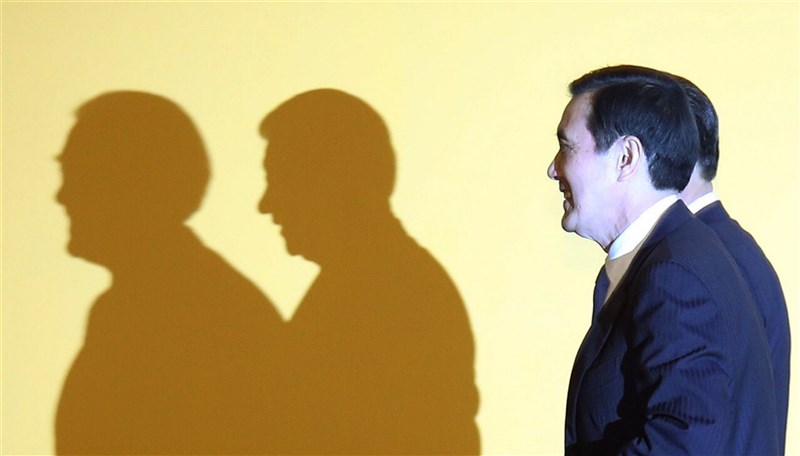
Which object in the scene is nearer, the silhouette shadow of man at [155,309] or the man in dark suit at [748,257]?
the man in dark suit at [748,257]

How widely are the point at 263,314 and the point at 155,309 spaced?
0.30 meters

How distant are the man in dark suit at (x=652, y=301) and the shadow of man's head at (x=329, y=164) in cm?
130

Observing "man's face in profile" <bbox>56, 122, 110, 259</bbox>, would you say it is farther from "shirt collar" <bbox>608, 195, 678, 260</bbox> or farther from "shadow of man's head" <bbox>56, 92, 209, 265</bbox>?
"shirt collar" <bbox>608, 195, 678, 260</bbox>

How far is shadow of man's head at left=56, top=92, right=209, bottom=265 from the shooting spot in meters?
3.01

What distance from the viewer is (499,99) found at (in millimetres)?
2965

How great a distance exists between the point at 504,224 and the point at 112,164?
108cm

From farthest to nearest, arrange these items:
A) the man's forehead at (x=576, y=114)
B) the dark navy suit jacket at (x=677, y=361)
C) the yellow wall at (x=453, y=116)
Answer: the yellow wall at (x=453, y=116) < the man's forehead at (x=576, y=114) < the dark navy suit jacket at (x=677, y=361)

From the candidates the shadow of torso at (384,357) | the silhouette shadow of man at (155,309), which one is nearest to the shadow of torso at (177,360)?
the silhouette shadow of man at (155,309)

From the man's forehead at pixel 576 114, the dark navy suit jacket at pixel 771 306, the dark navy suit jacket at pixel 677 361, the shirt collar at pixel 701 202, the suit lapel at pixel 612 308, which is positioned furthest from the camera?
the shirt collar at pixel 701 202

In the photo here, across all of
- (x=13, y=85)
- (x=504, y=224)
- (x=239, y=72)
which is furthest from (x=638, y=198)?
(x=13, y=85)

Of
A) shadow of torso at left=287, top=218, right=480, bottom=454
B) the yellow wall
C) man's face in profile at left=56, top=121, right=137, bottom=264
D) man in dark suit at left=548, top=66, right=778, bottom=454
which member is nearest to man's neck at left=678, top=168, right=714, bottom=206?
man in dark suit at left=548, top=66, right=778, bottom=454

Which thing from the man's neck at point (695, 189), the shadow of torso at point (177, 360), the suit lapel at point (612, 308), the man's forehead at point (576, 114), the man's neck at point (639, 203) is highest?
the man's forehead at point (576, 114)

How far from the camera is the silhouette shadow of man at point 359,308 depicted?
2986 mm

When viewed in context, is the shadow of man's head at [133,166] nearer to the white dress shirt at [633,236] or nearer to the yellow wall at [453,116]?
the yellow wall at [453,116]
